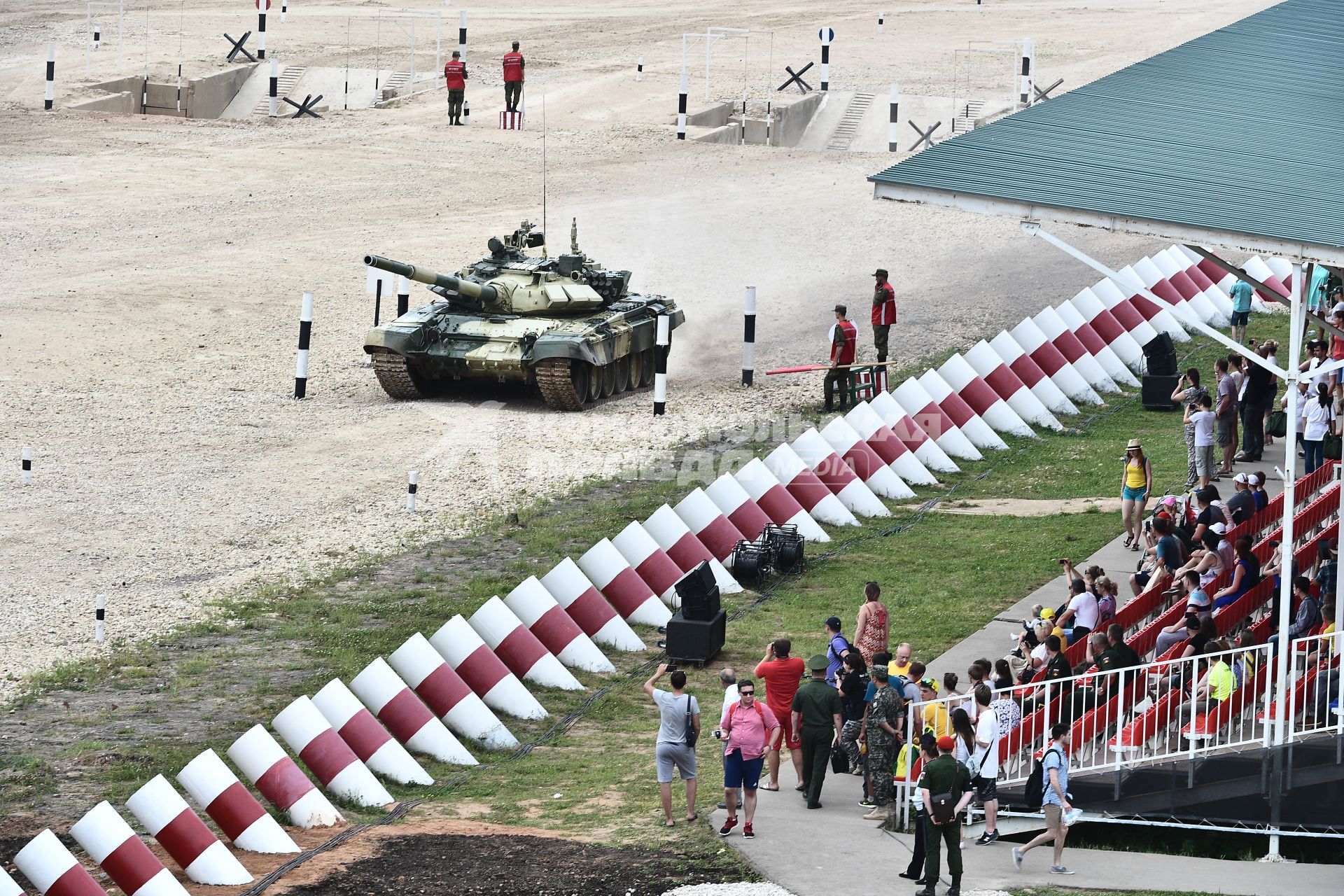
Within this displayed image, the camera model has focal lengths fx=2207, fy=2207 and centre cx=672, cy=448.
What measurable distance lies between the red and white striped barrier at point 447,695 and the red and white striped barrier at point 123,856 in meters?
4.30

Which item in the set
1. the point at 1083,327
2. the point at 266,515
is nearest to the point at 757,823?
the point at 266,515

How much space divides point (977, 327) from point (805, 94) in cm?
1699

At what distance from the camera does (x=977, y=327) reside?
3488 centimetres

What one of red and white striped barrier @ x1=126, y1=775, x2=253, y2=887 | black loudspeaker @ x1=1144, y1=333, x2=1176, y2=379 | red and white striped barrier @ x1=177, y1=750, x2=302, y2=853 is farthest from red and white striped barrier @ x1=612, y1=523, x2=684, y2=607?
black loudspeaker @ x1=1144, y1=333, x2=1176, y2=379

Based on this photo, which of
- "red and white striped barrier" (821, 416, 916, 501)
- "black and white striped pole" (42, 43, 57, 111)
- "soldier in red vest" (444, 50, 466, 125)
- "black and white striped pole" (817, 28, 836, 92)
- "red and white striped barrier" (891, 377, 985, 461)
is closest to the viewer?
"red and white striped barrier" (821, 416, 916, 501)

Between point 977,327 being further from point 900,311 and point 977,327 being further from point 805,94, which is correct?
point 805,94

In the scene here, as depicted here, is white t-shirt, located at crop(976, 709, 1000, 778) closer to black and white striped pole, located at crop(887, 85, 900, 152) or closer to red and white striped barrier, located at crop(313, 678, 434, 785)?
red and white striped barrier, located at crop(313, 678, 434, 785)

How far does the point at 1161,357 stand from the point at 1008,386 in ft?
7.13

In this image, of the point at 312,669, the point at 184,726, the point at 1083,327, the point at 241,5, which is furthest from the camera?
the point at 241,5

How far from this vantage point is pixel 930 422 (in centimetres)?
2853

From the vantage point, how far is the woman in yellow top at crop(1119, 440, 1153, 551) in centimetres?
2359

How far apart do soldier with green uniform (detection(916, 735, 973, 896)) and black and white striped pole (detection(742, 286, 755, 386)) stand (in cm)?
1660

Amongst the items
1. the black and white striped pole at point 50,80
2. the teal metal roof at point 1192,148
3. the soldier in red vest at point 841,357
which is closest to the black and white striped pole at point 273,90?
the black and white striped pole at point 50,80

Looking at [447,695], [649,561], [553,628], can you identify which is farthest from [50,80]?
[447,695]
